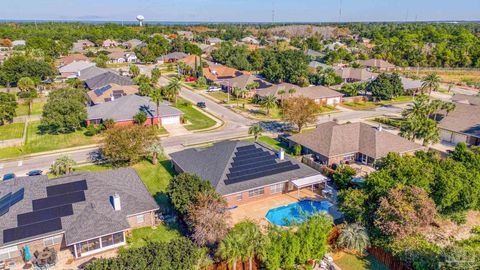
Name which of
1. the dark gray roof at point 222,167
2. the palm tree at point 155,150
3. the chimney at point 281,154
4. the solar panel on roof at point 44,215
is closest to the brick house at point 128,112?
the palm tree at point 155,150

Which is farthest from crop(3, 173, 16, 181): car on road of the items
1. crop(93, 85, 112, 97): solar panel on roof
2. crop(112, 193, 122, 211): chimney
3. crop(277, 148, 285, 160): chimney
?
crop(277, 148, 285, 160): chimney

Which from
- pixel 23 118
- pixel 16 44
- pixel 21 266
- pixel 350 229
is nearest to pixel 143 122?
pixel 23 118

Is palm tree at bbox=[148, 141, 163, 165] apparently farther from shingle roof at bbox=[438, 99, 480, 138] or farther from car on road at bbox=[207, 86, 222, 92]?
car on road at bbox=[207, 86, 222, 92]

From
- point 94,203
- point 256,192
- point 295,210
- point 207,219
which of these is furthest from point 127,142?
point 295,210

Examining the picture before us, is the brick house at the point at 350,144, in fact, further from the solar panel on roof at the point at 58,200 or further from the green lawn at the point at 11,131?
the green lawn at the point at 11,131

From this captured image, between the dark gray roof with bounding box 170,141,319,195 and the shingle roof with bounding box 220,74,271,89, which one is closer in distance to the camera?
the dark gray roof with bounding box 170,141,319,195

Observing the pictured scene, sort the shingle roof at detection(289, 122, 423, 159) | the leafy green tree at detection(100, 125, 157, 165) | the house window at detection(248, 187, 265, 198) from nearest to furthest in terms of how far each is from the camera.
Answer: the house window at detection(248, 187, 265, 198), the leafy green tree at detection(100, 125, 157, 165), the shingle roof at detection(289, 122, 423, 159)
